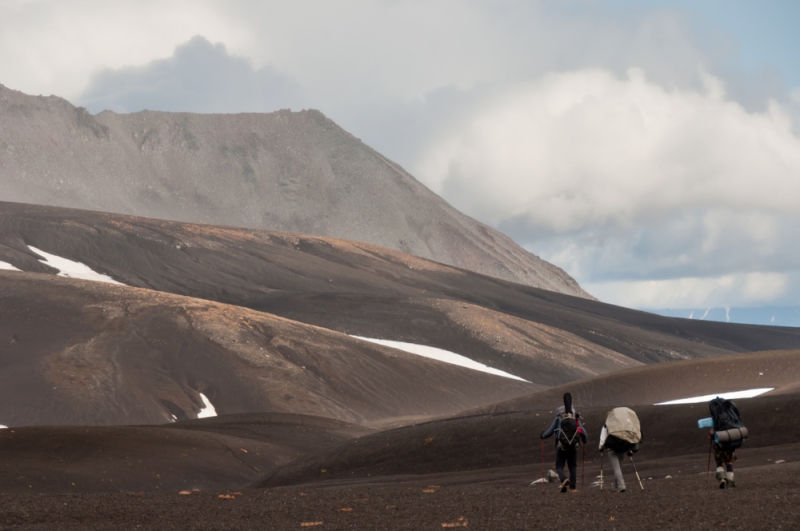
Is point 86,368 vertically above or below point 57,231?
below

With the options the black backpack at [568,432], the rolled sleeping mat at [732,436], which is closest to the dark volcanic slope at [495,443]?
the rolled sleeping mat at [732,436]

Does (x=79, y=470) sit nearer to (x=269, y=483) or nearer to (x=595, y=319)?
(x=269, y=483)

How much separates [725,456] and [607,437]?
229cm

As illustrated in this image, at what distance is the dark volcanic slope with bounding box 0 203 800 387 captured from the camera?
A: 115m

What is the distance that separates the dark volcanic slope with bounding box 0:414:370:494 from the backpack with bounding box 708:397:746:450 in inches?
926

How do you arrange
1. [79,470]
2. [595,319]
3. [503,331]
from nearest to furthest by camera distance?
1. [79,470]
2. [503,331]
3. [595,319]

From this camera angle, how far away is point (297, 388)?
3167 inches

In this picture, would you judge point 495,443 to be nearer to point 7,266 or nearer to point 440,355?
point 440,355

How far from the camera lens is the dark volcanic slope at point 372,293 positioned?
115250 mm

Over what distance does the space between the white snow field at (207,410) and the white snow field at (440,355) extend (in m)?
33.2

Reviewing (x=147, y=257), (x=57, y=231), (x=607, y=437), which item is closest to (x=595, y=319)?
(x=147, y=257)

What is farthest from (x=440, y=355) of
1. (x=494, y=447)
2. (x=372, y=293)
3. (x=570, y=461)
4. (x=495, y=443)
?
(x=570, y=461)

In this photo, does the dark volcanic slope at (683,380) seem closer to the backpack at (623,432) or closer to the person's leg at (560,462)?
the person's leg at (560,462)

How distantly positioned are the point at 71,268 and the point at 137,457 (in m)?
95.7
